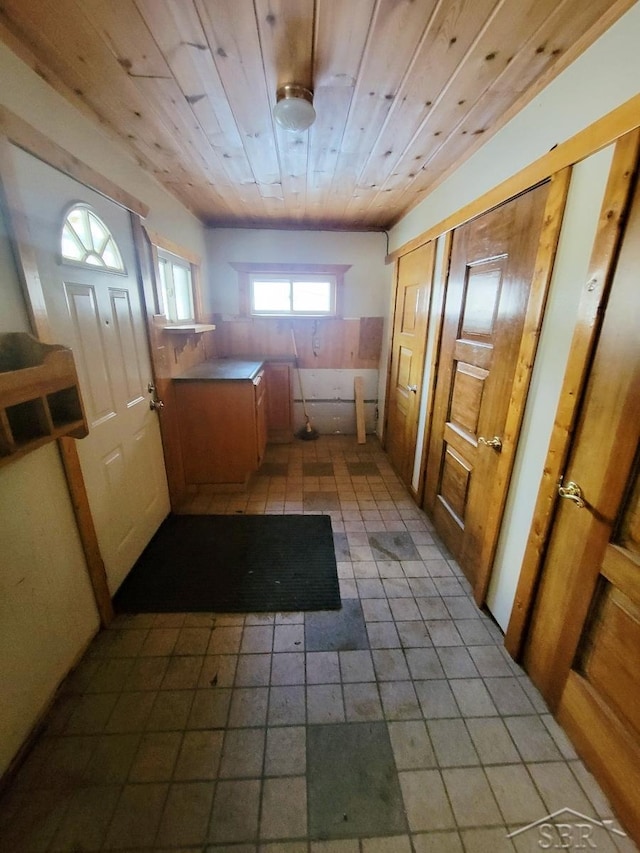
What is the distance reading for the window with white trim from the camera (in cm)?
252

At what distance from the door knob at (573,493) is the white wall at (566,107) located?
116 cm

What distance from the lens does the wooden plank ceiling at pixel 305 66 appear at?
0.96 m

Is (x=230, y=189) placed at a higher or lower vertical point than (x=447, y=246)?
higher

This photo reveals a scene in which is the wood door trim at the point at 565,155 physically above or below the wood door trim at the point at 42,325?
above

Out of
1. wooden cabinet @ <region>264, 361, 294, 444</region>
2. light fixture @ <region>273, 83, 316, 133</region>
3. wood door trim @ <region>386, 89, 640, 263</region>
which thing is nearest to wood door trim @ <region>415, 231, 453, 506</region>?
wood door trim @ <region>386, 89, 640, 263</region>

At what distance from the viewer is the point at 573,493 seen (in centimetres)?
114

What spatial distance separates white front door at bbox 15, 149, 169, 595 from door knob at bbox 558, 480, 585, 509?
1.93 metres

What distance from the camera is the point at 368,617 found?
66.7 inches

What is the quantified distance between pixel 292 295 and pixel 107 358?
2.59 meters

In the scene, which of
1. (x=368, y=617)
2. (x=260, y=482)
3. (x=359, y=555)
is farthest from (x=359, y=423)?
(x=368, y=617)

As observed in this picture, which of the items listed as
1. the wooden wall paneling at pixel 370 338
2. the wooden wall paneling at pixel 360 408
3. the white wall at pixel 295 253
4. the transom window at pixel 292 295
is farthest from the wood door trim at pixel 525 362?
the transom window at pixel 292 295

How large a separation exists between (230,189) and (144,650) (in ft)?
9.60

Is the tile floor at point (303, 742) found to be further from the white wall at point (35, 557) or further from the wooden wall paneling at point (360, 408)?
the wooden wall paneling at point (360, 408)

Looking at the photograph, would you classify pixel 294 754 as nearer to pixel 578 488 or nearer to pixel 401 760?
pixel 401 760
